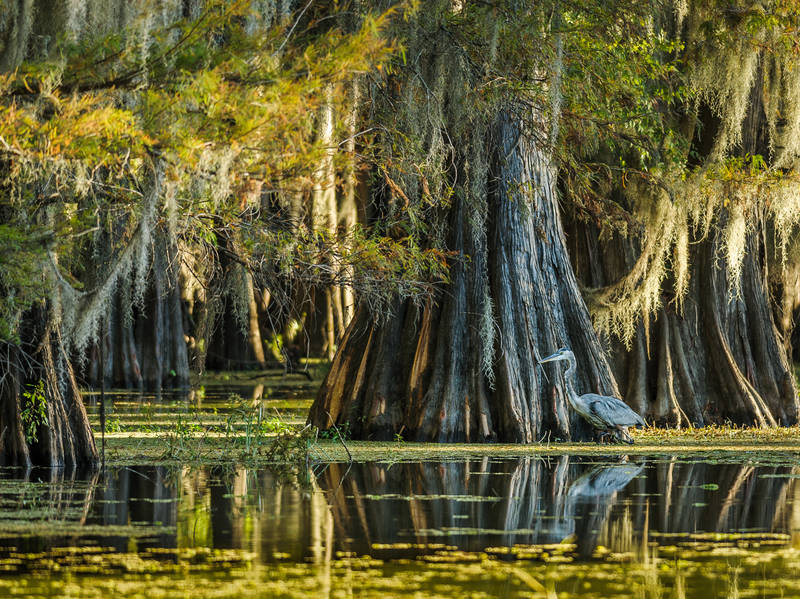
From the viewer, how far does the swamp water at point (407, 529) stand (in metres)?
5.03

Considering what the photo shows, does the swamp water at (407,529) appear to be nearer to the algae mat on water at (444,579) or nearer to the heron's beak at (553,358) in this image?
the algae mat on water at (444,579)

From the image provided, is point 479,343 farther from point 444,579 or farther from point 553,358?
point 444,579

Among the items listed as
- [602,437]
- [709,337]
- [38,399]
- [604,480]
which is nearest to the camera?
[604,480]

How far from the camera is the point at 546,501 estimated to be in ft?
24.3

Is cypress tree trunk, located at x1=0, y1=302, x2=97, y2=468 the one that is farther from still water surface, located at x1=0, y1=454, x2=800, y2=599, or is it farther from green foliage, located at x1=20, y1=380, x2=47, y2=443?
still water surface, located at x1=0, y1=454, x2=800, y2=599

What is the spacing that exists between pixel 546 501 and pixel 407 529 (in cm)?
132

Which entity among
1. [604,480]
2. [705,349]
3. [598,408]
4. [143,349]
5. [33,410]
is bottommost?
[604,480]

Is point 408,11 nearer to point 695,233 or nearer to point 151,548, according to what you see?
point 151,548

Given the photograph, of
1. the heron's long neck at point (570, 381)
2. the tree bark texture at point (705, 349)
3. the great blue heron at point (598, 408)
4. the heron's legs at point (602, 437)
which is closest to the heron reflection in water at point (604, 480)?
the great blue heron at point (598, 408)

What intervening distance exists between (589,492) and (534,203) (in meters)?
4.00

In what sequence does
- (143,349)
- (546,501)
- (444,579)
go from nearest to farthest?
(444,579)
(546,501)
(143,349)

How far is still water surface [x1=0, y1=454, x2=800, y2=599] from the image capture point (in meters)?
5.03

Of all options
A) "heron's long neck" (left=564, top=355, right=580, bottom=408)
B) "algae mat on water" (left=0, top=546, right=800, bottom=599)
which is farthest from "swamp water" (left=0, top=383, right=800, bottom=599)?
"heron's long neck" (left=564, top=355, right=580, bottom=408)

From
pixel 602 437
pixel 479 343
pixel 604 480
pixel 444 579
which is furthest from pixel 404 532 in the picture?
pixel 602 437
